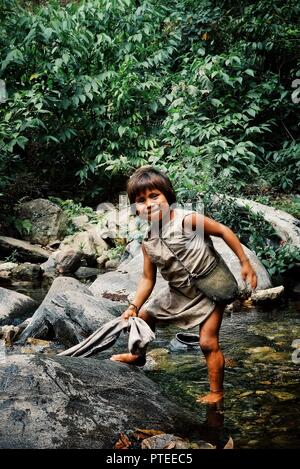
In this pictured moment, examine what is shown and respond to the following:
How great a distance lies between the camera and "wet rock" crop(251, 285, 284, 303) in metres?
4.94

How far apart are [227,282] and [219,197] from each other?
153 inches

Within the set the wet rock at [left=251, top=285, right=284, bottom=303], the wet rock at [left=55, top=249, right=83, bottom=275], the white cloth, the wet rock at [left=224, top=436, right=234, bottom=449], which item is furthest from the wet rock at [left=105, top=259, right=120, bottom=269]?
the wet rock at [left=224, top=436, right=234, bottom=449]

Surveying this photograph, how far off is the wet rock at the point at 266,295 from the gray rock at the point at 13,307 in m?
2.44

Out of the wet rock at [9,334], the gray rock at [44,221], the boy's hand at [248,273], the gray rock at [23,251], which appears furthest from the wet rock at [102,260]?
the boy's hand at [248,273]

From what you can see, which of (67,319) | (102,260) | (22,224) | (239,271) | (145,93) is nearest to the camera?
(67,319)

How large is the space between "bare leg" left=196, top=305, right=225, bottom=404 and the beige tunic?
4 cm

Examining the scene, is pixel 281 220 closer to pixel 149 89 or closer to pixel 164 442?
pixel 149 89

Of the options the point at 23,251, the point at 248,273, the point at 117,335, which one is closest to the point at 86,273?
the point at 23,251

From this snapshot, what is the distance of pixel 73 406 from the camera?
2.00m

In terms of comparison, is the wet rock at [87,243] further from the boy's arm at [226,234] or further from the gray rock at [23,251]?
the boy's arm at [226,234]

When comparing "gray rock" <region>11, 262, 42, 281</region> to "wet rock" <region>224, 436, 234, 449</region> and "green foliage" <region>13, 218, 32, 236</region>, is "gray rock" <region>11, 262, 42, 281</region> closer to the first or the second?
"green foliage" <region>13, 218, 32, 236</region>

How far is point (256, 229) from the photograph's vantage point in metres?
6.05

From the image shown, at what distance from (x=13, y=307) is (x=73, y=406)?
309 cm

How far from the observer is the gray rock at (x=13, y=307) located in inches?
187
